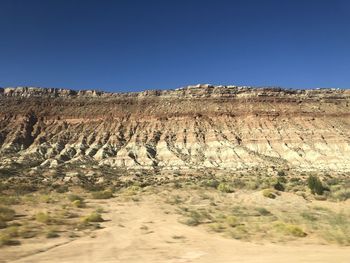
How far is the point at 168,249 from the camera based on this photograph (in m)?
13.7

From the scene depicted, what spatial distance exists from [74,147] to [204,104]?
2745 cm

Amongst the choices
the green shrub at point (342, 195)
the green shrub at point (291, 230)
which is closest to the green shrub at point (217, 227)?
the green shrub at point (291, 230)

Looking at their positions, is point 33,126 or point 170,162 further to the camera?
point 33,126

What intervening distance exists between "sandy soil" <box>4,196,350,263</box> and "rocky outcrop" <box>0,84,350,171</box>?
53707 mm

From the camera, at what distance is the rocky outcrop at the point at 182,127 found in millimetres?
75375

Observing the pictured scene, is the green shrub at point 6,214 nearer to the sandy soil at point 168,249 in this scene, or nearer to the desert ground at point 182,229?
the desert ground at point 182,229

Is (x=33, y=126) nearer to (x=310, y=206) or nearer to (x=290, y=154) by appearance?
(x=290, y=154)

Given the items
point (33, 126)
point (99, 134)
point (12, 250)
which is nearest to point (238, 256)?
point (12, 250)

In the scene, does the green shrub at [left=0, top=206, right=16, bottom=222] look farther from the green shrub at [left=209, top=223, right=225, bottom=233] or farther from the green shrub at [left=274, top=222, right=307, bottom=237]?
the green shrub at [left=274, top=222, right=307, bottom=237]

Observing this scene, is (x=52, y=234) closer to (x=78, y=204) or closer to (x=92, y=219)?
(x=92, y=219)

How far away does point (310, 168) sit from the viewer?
69.3 metres

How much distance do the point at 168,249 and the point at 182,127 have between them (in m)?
71.8

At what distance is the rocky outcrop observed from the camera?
247 feet

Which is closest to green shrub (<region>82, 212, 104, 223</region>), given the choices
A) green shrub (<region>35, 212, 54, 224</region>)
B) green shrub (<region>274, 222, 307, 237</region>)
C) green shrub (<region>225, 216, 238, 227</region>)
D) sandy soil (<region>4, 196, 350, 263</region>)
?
sandy soil (<region>4, 196, 350, 263</region>)
